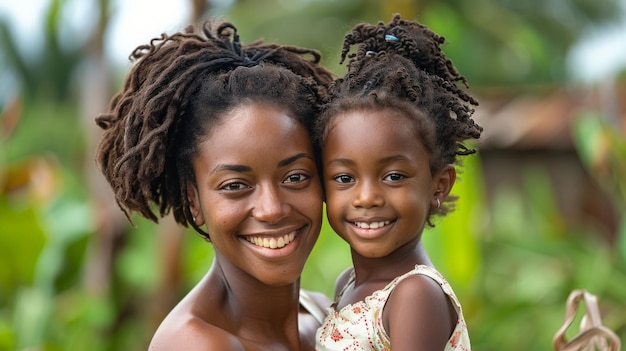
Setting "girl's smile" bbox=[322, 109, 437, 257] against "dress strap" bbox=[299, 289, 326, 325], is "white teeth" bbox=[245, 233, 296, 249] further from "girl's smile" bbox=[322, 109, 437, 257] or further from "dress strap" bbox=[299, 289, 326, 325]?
"dress strap" bbox=[299, 289, 326, 325]

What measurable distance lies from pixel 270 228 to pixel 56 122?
21343 mm

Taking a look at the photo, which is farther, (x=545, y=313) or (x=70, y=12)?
(x=70, y=12)

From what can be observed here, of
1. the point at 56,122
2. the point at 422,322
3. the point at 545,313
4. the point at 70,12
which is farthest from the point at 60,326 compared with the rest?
the point at 56,122

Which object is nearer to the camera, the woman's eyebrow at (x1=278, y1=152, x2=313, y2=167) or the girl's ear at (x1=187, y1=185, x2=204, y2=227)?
the woman's eyebrow at (x1=278, y1=152, x2=313, y2=167)

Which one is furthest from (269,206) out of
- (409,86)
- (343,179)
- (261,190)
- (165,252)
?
(165,252)

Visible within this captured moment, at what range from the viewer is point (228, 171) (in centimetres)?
248

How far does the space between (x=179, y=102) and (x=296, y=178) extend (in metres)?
0.40

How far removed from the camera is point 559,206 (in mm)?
11000

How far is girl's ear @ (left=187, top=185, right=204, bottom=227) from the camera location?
2.65m

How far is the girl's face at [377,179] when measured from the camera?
2432 millimetres

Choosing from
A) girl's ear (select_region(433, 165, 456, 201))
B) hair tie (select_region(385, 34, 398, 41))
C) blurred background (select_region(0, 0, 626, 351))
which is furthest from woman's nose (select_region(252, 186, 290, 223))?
blurred background (select_region(0, 0, 626, 351))

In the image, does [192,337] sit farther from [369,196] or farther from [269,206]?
[369,196]

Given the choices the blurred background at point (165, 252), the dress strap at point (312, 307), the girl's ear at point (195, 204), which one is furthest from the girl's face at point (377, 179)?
the blurred background at point (165, 252)

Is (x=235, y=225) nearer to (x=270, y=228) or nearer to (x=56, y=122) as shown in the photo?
(x=270, y=228)
